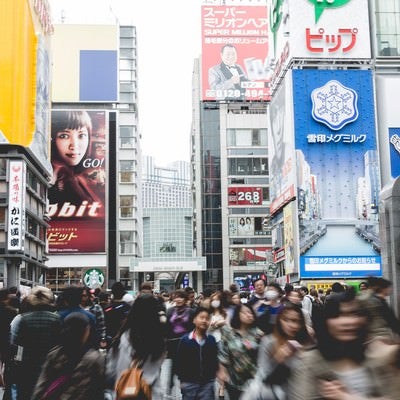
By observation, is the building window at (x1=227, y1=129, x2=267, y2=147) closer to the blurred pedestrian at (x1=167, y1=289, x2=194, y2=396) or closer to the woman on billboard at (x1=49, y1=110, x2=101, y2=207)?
the woman on billboard at (x1=49, y1=110, x2=101, y2=207)

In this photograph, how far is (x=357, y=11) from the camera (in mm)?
54125

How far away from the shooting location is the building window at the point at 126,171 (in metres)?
78.2

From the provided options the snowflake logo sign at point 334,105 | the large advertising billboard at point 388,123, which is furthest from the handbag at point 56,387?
the large advertising billboard at point 388,123

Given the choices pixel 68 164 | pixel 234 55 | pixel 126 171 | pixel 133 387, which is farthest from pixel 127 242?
pixel 133 387

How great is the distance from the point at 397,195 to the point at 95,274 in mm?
8353

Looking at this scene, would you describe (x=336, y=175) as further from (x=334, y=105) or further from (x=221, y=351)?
(x=221, y=351)

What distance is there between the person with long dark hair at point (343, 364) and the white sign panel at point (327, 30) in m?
50.6

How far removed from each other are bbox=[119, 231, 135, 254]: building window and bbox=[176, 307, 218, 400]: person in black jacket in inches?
2764

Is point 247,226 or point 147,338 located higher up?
point 247,226

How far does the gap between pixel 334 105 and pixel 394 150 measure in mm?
5481

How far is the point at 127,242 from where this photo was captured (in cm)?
7762

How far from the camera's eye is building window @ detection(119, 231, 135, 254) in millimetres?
77500

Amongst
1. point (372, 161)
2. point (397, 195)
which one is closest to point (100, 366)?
point (397, 195)

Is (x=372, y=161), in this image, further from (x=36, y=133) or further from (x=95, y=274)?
(x=95, y=274)
